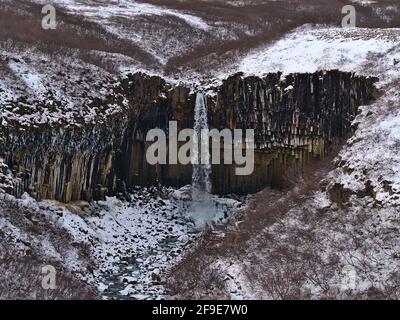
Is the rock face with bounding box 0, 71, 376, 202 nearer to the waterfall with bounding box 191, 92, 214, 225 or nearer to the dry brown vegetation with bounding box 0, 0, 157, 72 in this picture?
the waterfall with bounding box 191, 92, 214, 225

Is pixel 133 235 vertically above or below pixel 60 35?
below

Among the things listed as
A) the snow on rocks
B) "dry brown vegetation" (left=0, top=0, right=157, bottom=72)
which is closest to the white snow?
"dry brown vegetation" (left=0, top=0, right=157, bottom=72)

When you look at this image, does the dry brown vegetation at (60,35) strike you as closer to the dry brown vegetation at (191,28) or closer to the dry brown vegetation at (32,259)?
the dry brown vegetation at (191,28)

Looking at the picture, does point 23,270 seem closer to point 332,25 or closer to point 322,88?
point 322,88

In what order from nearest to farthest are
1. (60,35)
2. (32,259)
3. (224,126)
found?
(32,259), (224,126), (60,35)

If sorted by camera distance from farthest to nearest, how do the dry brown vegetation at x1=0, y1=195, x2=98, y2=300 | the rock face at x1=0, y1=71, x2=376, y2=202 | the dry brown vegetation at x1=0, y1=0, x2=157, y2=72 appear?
the dry brown vegetation at x1=0, y1=0, x2=157, y2=72, the rock face at x1=0, y1=71, x2=376, y2=202, the dry brown vegetation at x1=0, y1=195, x2=98, y2=300

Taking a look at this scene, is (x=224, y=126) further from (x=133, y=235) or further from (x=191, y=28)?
(x=191, y=28)

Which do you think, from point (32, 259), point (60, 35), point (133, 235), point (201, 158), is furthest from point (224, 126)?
Result: point (32, 259)
